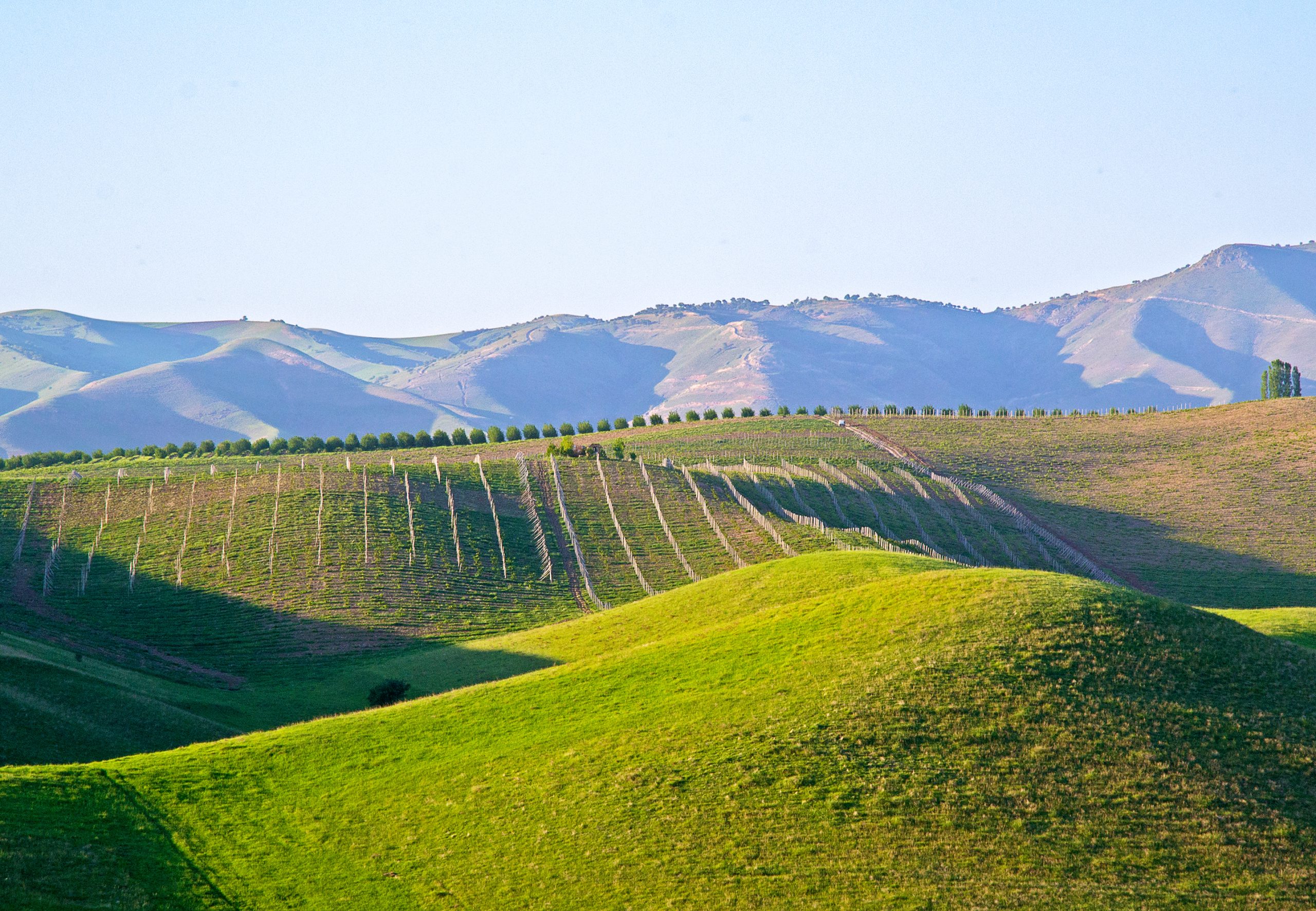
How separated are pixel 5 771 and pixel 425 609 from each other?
136ft

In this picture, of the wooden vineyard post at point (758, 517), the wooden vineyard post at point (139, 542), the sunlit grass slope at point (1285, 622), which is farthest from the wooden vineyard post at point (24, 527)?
the sunlit grass slope at point (1285, 622)

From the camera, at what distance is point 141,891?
85.6 feet

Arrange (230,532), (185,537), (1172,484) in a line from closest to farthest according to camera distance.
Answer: (185,537)
(230,532)
(1172,484)

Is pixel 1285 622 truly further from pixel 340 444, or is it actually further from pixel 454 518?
pixel 340 444

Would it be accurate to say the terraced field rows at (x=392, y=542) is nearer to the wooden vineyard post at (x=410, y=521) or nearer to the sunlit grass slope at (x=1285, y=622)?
the wooden vineyard post at (x=410, y=521)

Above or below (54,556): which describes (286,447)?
above

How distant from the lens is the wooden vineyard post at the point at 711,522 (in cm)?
8425

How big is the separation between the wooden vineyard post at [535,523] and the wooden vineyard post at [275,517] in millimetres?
19932

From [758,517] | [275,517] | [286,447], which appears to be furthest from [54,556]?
[286,447]

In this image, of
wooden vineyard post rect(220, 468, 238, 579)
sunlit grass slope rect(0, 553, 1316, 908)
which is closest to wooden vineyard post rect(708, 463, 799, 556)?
sunlit grass slope rect(0, 553, 1316, 908)

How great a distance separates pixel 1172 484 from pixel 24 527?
116m

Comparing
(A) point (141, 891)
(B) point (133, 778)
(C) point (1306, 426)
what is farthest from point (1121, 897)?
(C) point (1306, 426)

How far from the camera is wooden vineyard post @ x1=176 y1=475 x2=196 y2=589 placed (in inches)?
2968

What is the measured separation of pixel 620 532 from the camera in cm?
9131
